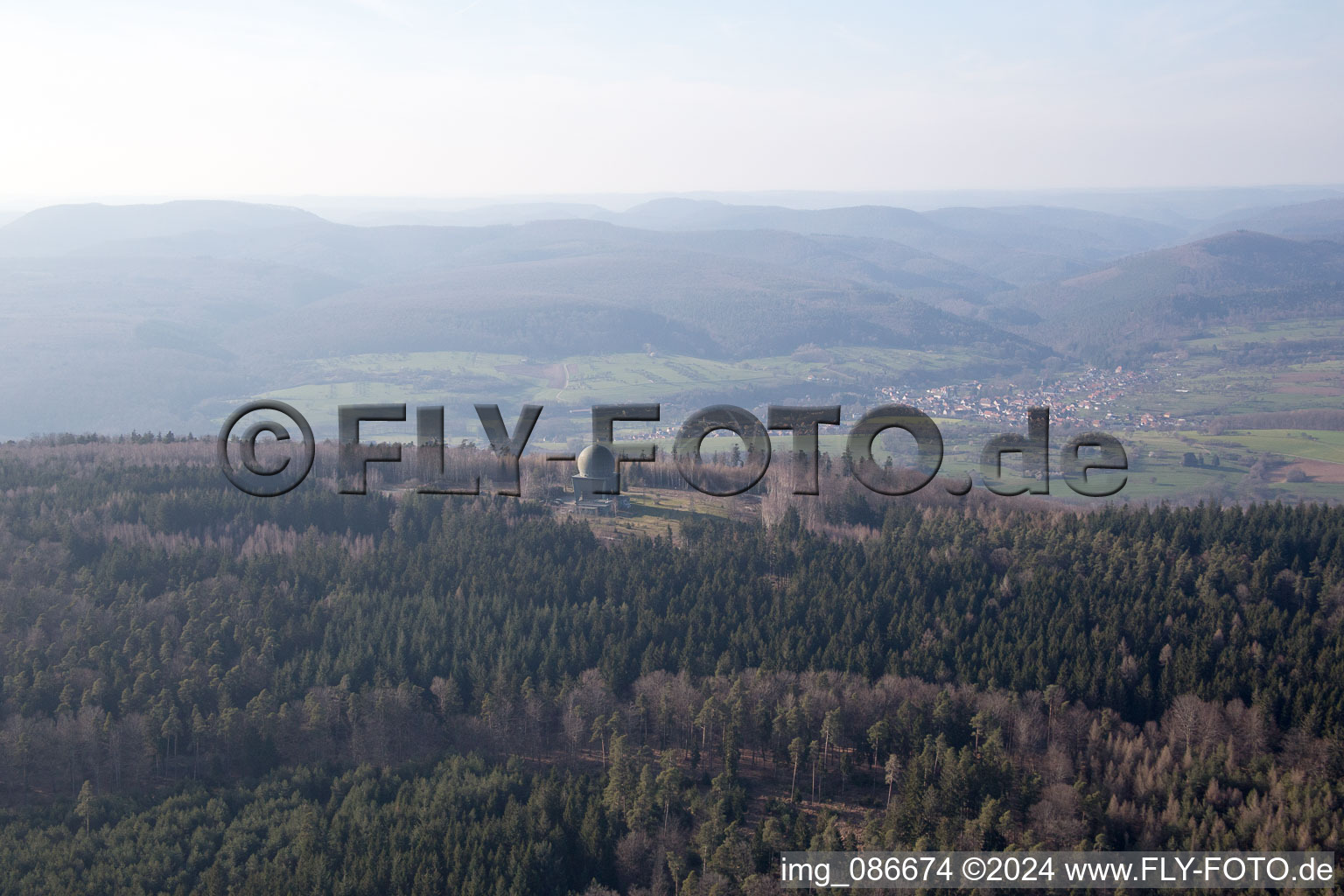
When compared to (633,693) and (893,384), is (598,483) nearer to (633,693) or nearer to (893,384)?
(633,693)

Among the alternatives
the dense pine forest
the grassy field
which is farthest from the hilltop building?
the grassy field

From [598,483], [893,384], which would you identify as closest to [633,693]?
[598,483]

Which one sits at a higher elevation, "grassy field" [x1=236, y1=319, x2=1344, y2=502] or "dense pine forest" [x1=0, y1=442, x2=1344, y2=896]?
"grassy field" [x1=236, y1=319, x2=1344, y2=502]

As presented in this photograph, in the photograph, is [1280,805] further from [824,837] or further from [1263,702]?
[824,837]

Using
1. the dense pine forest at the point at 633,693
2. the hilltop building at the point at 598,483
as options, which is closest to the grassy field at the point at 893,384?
the hilltop building at the point at 598,483

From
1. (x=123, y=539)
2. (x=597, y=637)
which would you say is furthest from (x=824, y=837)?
(x=123, y=539)

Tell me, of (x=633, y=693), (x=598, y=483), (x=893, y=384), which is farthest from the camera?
(x=893, y=384)

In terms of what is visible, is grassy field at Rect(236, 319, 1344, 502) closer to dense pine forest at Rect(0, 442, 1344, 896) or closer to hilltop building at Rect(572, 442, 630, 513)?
hilltop building at Rect(572, 442, 630, 513)

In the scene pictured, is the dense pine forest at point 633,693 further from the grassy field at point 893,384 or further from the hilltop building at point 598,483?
the grassy field at point 893,384
